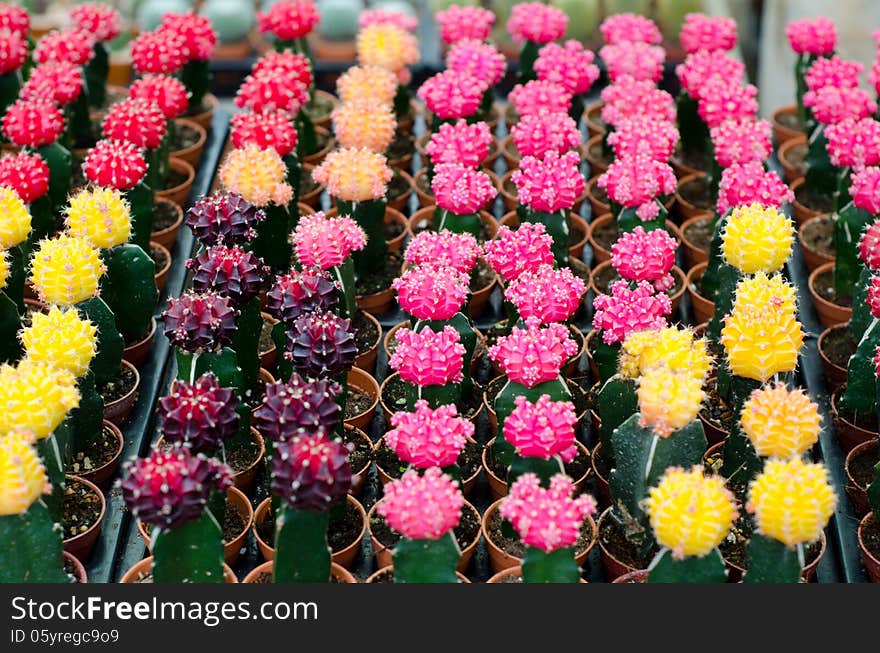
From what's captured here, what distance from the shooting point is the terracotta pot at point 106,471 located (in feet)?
11.8

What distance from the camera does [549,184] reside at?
400cm

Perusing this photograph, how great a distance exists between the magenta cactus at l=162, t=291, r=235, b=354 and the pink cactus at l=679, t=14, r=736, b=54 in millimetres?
2533

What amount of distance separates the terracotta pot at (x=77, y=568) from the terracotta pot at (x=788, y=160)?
3122mm

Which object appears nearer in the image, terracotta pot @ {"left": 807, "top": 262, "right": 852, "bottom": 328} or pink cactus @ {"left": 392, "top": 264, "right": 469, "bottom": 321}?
pink cactus @ {"left": 392, "top": 264, "right": 469, "bottom": 321}

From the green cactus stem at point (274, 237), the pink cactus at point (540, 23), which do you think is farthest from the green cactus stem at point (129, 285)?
the pink cactus at point (540, 23)

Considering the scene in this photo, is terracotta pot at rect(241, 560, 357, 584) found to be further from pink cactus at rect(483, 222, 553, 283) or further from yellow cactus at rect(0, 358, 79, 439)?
pink cactus at rect(483, 222, 553, 283)

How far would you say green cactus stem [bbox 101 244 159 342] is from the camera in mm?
3951

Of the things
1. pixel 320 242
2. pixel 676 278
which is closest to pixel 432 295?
pixel 320 242

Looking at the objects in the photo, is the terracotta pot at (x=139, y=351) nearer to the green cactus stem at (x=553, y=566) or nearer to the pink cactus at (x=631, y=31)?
the green cactus stem at (x=553, y=566)

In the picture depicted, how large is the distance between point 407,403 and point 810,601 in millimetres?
1213

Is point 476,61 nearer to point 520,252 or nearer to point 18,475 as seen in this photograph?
point 520,252

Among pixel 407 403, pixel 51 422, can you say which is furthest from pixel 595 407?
pixel 51 422

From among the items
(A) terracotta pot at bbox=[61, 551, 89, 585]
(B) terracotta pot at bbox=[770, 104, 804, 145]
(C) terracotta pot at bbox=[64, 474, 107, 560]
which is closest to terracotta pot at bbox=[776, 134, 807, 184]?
(B) terracotta pot at bbox=[770, 104, 804, 145]

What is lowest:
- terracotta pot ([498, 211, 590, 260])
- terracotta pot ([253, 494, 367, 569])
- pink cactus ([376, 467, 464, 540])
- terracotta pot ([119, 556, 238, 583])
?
terracotta pot ([119, 556, 238, 583])
